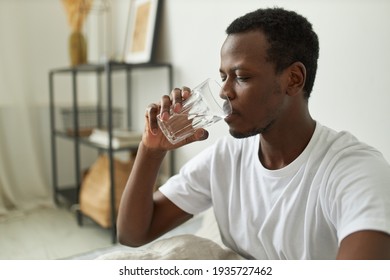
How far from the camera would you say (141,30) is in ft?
5.65

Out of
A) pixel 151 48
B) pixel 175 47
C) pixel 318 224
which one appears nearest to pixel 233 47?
pixel 318 224

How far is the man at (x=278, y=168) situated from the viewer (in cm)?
59

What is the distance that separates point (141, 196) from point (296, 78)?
1.30 ft

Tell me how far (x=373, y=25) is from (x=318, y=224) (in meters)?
0.41

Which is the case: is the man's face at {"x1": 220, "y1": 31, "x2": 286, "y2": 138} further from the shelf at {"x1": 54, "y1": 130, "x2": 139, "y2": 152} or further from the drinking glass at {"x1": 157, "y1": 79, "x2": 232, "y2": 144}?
the shelf at {"x1": 54, "y1": 130, "x2": 139, "y2": 152}

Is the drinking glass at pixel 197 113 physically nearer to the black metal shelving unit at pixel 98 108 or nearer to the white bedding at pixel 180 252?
the white bedding at pixel 180 252

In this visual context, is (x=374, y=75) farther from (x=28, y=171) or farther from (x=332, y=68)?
(x=28, y=171)

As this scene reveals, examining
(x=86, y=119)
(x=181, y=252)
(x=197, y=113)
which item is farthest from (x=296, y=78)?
(x=86, y=119)

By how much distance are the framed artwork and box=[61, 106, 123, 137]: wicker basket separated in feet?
1.22

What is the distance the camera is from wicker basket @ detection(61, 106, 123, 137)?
2038mm

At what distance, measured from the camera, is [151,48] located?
1611mm

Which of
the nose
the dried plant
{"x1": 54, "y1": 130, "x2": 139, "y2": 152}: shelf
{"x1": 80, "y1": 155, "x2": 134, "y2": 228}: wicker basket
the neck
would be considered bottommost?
{"x1": 80, "y1": 155, "x2": 134, "y2": 228}: wicker basket

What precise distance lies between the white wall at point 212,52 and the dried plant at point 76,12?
8 centimetres

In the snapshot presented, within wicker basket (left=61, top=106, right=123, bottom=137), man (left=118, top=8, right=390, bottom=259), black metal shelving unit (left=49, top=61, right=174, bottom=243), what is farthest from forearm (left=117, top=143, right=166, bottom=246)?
wicker basket (left=61, top=106, right=123, bottom=137)
